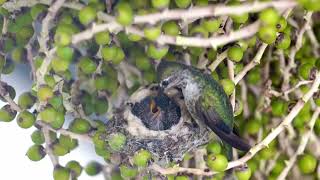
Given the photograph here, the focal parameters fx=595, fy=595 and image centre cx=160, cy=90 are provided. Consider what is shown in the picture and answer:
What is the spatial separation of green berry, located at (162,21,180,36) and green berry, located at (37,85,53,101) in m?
0.17

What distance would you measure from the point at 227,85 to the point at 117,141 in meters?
0.17

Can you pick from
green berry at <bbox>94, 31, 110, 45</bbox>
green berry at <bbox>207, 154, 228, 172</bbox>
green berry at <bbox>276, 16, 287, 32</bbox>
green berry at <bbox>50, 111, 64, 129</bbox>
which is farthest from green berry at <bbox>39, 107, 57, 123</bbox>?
green berry at <bbox>276, 16, 287, 32</bbox>

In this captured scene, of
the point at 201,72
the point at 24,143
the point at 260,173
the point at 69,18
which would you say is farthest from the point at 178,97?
the point at 24,143

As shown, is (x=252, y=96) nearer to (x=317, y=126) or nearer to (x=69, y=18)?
(x=317, y=126)

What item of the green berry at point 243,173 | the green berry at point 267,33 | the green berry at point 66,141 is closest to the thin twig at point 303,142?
the green berry at point 243,173

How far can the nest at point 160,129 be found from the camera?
0.84 metres

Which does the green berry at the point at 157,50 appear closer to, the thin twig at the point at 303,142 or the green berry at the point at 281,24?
the green berry at the point at 281,24

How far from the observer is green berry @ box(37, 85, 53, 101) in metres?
0.80

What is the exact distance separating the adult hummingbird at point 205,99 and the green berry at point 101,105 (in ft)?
0.48

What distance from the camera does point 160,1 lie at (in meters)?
0.69

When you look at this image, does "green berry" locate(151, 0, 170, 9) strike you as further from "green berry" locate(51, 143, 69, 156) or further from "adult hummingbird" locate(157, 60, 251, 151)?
"green berry" locate(51, 143, 69, 156)

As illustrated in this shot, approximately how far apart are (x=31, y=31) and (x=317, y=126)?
19.3 inches

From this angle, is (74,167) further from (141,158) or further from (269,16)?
(269,16)

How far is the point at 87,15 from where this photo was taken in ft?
2.42
